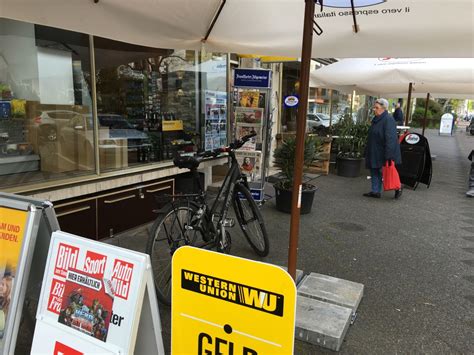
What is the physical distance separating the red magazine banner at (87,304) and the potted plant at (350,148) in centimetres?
779

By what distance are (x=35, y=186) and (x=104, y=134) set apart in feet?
3.79

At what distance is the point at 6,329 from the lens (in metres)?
2.05

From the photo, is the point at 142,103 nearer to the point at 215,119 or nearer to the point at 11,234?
the point at 215,119

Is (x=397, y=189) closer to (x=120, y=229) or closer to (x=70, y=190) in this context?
(x=120, y=229)

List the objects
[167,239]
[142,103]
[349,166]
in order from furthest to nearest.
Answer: [349,166]
[142,103]
[167,239]

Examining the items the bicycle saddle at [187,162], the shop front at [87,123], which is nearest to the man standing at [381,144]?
the shop front at [87,123]

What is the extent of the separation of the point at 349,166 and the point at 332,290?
6.08 metres

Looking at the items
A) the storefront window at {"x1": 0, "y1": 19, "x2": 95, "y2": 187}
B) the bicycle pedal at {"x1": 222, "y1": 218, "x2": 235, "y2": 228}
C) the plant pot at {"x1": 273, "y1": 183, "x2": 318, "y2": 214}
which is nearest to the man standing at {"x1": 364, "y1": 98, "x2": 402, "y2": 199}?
the plant pot at {"x1": 273, "y1": 183, "x2": 318, "y2": 214}

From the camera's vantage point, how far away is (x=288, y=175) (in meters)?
5.87

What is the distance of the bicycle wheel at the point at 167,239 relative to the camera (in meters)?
2.89

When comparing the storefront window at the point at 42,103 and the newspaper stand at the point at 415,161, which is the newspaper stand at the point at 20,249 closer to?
the storefront window at the point at 42,103

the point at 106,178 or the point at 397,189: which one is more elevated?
the point at 106,178

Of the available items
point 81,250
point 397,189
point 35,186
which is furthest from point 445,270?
point 35,186

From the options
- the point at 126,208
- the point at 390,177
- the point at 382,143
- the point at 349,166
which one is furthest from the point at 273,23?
the point at 349,166
